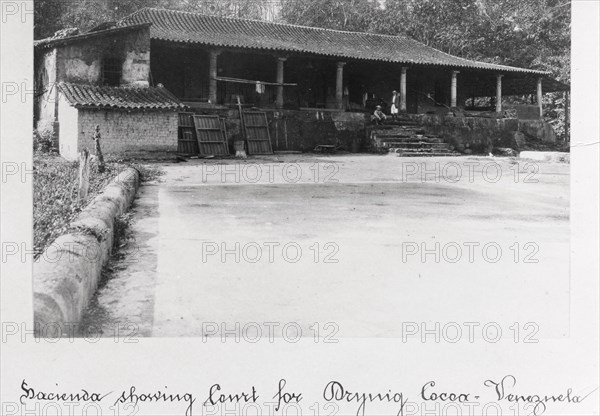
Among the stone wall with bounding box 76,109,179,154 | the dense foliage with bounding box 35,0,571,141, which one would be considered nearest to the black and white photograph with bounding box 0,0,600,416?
the stone wall with bounding box 76,109,179,154

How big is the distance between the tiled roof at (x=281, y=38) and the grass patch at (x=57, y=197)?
8.27 meters

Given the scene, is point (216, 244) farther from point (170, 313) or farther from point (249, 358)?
point (249, 358)

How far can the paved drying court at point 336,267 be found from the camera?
3.73 meters

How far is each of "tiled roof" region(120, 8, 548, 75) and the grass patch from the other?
827 centimetres

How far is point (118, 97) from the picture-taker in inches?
635

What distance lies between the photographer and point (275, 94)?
23.8 m

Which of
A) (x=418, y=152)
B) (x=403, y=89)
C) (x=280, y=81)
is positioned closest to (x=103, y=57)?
(x=280, y=81)

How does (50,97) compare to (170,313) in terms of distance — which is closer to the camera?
(170,313)

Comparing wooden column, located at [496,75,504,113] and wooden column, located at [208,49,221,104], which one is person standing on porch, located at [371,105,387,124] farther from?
wooden column, located at [496,75,504,113]

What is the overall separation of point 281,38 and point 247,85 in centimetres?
217

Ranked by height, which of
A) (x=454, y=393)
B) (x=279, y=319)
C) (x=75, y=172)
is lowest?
(x=454, y=393)

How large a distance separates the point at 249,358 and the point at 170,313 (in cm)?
63


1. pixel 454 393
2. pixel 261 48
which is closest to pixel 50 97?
pixel 261 48

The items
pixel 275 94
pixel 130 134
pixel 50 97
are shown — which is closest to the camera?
pixel 130 134
